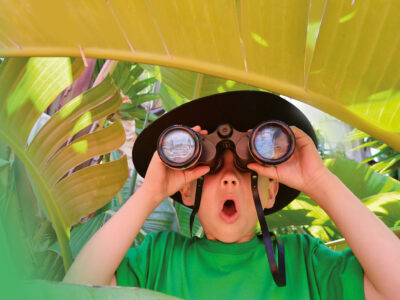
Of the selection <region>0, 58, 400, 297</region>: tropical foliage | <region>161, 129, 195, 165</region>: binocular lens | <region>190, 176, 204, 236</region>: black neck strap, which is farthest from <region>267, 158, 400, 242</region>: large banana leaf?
<region>161, 129, 195, 165</region>: binocular lens

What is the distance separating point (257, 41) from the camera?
0.88m

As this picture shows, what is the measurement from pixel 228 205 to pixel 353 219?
1.00ft

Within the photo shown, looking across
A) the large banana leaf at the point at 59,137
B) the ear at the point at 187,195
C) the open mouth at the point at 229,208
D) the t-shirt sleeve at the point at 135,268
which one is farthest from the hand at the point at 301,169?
the large banana leaf at the point at 59,137

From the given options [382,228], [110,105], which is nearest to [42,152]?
[110,105]

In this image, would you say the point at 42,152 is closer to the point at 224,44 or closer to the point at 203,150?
the point at 203,150

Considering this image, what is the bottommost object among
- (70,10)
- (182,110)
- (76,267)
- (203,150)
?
(76,267)

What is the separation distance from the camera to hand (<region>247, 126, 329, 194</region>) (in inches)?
37.8

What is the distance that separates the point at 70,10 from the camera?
88 cm

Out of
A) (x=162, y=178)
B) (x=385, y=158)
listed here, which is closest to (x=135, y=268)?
(x=162, y=178)

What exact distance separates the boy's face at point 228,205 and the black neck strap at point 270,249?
3cm

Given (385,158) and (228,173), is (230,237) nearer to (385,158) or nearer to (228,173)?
(228,173)

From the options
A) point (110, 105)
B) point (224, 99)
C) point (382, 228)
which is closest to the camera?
point (382, 228)

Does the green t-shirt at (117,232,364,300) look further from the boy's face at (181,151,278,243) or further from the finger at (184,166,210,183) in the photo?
the finger at (184,166,210,183)

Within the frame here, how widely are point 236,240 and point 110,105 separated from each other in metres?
0.62
